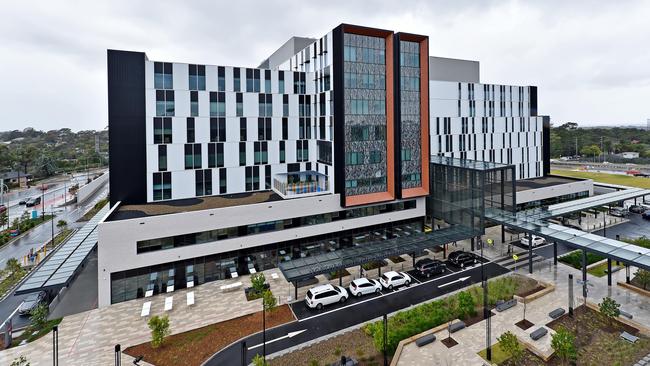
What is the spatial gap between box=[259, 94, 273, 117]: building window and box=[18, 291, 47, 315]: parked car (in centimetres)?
2709

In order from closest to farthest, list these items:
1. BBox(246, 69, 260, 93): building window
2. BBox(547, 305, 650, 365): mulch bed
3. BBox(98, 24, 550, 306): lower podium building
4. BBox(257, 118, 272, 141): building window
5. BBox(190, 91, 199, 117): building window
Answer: BBox(547, 305, 650, 365): mulch bed, BBox(98, 24, 550, 306): lower podium building, BBox(190, 91, 199, 117): building window, BBox(246, 69, 260, 93): building window, BBox(257, 118, 272, 141): building window

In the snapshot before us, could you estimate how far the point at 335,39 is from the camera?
35.3 metres

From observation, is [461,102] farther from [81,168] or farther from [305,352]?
[81,168]

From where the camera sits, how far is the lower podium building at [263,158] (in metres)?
29.8

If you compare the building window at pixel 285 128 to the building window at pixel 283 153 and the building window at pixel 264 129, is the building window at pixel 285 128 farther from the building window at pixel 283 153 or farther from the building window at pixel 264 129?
the building window at pixel 264 129

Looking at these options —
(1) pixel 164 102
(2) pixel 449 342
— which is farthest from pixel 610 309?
(1) pixel 164 102

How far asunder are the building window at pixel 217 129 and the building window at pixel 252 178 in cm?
474

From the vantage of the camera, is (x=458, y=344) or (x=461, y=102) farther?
(x=461, y=102)

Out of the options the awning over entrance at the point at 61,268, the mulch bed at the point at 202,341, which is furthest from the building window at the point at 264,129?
the mulch bed at the point at 202,341

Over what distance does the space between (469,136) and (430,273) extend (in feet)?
112

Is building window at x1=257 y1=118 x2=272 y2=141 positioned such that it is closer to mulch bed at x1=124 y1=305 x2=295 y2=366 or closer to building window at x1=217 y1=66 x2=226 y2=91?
building window at x1=217 y1=66 x2=226 y2=91

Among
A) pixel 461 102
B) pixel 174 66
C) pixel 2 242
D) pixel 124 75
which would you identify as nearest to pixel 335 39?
pixel 174 66

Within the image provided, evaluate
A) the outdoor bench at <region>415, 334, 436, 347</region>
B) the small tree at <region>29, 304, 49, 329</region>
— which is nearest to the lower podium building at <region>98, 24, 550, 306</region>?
the small tree at <region>29, 304, 49, 329</region>

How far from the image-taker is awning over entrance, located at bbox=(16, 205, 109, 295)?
23.7 m
